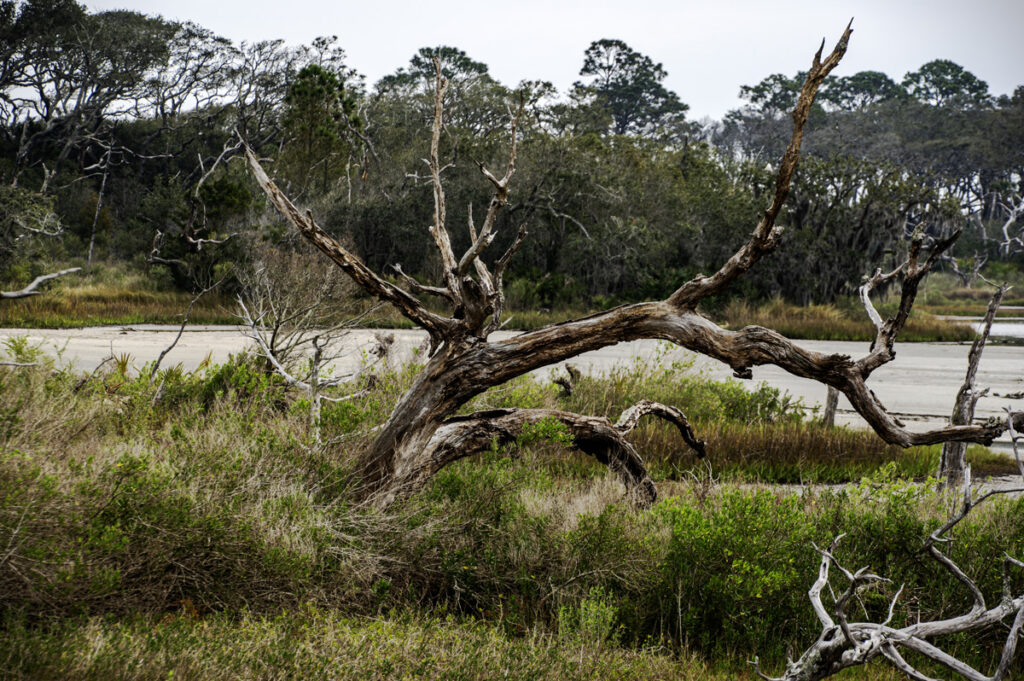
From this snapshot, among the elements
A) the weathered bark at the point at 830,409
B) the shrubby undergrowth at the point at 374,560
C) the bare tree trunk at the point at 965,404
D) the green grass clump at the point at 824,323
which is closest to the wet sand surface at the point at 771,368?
the weathered bark at the point at 830,409

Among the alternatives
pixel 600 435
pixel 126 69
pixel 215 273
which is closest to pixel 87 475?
pixel 600 435

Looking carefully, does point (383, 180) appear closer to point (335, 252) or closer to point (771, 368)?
point (771, 368)

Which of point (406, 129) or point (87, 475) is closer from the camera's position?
point (87, 475)

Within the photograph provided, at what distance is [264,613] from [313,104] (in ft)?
88.7

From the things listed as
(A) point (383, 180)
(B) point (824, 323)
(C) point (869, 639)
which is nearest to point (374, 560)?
(C) point (869, 639)

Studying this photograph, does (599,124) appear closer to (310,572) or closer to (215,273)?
(215,273)

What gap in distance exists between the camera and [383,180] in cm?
3206

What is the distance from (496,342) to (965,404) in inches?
150

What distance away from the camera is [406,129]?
46.2 meters

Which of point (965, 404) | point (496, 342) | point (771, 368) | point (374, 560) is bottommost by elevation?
point (771, 368)

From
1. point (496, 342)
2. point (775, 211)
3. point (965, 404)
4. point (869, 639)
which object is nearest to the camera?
point (869, 639)

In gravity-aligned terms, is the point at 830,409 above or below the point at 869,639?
below

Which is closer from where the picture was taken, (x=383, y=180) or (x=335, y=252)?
(x=335, y=252)

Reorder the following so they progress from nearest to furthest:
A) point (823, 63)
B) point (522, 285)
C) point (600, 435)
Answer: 1. point (823, 63)
2. point (600, 435)
3. point (522, 285)
